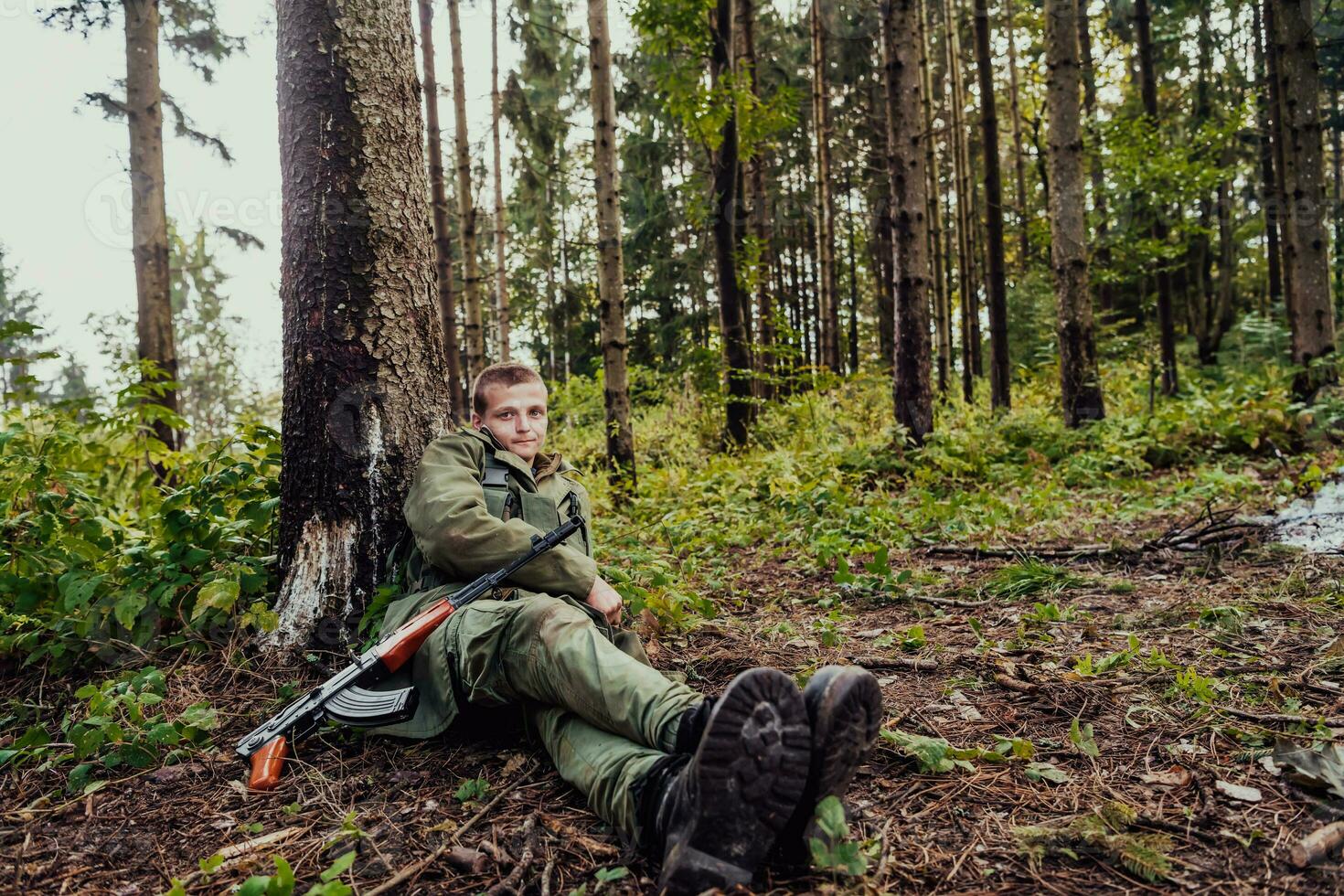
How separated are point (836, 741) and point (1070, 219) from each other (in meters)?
8.79

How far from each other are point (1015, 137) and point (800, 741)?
811 inches

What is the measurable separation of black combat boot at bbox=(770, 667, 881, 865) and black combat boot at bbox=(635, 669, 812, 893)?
0.05m

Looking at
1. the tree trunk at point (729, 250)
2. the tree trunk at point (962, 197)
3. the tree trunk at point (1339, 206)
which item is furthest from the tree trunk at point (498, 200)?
the tree trunk at point (1339, 206)

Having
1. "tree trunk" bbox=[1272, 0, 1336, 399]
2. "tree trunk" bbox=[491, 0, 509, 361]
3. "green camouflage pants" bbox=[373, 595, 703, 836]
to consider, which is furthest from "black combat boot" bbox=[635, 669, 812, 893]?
"tree trunk" bbox=[491, 0, 509, 361]

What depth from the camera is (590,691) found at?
2.26m

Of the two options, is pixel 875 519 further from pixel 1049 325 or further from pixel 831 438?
pixel 1049 325

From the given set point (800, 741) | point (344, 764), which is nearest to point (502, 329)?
point (344, 764)

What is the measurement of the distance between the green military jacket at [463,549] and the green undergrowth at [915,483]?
0.84 meters

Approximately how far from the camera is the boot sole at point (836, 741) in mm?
1842

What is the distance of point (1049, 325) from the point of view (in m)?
18.1

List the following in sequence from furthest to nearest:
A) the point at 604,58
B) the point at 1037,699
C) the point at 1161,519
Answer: the point at 604,58 < the point at 1161,519 < the point at 1037,699

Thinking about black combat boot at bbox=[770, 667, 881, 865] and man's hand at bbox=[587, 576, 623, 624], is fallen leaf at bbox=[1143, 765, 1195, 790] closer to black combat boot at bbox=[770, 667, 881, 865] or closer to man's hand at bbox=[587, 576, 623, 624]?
black combat boot at bbox=[770, 667, 881, 865]

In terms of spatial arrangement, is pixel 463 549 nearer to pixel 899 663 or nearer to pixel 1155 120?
pixel 899 663

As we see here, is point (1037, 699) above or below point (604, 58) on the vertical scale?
below
